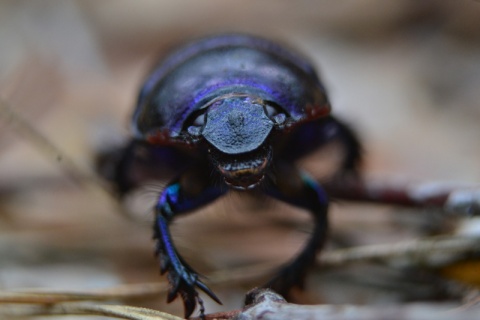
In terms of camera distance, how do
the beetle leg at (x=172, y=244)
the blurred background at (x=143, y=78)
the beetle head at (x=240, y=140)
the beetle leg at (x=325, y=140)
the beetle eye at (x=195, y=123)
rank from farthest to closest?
the blurred background at (x=143, y=78)
the beetle leg at (x=325, y=140)
the beetle eye at (x=195, y=123)
the beetle leg at (x=172, y=244)
the beetle head at (x=240, y=140)

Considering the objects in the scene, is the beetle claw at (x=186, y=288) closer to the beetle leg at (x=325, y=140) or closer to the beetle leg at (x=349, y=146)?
the beetle leg at (x=325, y=140)

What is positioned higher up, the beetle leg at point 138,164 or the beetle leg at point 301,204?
the beetle leg at point 138,164

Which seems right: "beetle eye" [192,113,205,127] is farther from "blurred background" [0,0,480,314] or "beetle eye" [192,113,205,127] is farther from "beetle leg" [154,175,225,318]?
"blurred background" [0,0,480,314]

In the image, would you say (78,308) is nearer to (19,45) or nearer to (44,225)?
(44,225)

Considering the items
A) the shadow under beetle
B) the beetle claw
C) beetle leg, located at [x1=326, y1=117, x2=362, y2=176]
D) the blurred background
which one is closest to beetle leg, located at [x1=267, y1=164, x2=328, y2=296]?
the shadow under beetle

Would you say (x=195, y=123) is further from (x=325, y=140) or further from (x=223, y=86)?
(x=325, y=140)

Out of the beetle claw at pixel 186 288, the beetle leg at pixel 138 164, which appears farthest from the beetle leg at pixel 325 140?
the beetle claw at pixel 186 288

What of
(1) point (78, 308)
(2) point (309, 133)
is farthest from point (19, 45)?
(1) point (78, 308)
